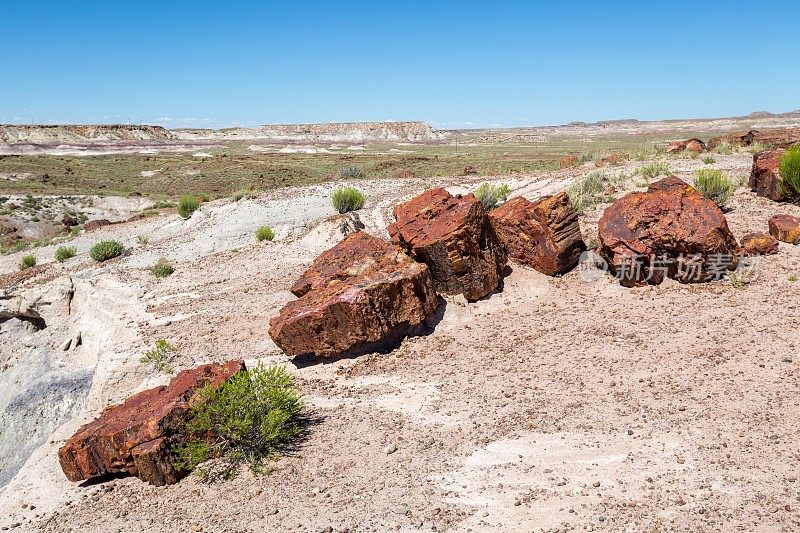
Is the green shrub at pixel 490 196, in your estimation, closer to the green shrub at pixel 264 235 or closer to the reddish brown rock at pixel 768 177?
the green shrub at pixel 264 235

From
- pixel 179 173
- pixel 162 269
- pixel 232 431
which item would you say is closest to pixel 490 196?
pixel 162 269

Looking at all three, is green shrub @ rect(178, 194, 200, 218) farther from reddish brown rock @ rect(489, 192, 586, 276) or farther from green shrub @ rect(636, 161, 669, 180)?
green shrub @ rect(636, 161, 669, 180)

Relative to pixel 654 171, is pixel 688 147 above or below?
above

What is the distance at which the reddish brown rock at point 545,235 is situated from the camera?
1137 centimetres

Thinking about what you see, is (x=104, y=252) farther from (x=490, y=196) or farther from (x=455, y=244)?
(x=455, y=244)

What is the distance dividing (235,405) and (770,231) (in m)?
10.7

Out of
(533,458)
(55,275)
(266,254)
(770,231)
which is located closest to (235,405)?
(533,458)

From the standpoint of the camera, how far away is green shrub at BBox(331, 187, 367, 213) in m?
19.2

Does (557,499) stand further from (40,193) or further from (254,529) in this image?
(40,193)

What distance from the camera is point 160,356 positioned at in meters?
10.4

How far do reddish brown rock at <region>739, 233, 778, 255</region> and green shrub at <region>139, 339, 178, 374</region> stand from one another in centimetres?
1052

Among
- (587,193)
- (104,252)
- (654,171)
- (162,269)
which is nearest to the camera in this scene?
(162,269)

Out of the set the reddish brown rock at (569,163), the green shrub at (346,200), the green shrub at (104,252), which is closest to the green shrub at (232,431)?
the green shrub at (346,200)

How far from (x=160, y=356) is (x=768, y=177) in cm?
1397
